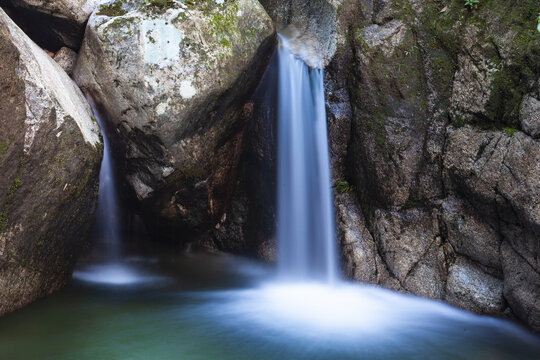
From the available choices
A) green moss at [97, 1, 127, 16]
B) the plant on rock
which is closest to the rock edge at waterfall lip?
green moss at [97, 1, 127, 16]

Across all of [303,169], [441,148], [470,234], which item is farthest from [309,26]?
[470,234]

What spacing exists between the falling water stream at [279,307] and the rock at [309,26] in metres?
0.22

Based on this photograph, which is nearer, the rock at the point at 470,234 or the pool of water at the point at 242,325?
the pool of water at the point at 242,325

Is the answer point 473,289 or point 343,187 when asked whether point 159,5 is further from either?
point 473,289

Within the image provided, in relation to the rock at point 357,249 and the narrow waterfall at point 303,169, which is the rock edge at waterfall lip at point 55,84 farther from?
the rock at point 357,249

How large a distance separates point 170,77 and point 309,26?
2784mm

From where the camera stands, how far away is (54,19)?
5387mm

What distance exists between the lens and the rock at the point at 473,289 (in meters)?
4.62

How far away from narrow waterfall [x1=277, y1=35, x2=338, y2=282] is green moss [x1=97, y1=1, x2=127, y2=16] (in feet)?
7.90

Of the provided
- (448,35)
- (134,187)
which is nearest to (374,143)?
(448,35)

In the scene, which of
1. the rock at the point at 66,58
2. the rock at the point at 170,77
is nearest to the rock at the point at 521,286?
the rock at the point at 170,77

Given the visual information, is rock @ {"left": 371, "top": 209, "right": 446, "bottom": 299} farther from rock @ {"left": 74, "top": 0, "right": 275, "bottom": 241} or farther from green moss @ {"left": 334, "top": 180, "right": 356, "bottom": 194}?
rock @ {"left": 74, "top": 0, "right": 275, "bottom": 241}

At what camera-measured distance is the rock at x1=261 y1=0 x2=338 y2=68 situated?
20.4 ft

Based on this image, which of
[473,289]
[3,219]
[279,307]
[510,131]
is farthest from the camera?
[279,307]
